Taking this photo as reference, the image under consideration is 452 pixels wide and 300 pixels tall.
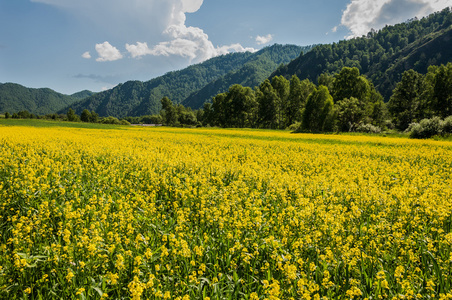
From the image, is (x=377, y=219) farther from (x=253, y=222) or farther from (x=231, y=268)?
(x=231, y=268)

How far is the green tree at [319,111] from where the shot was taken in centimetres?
5050

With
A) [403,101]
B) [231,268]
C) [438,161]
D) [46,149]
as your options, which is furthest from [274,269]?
[403,101]

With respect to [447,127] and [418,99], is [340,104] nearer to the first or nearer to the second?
[447,127]

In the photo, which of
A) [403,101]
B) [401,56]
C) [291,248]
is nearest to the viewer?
[291,248]

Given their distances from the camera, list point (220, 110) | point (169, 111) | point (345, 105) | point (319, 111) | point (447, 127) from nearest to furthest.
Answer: point (447, 127)
point (345, 105)
point (319, 111)
point (220, 110)
point (169, 111)

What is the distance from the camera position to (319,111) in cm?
5316

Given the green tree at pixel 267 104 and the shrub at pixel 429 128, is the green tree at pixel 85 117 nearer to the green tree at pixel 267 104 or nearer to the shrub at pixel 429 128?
the green tree at pixel 267 104

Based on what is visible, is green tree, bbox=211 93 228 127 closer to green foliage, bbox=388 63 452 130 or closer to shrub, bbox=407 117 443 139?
green foliage, bbox=388 63 452 130

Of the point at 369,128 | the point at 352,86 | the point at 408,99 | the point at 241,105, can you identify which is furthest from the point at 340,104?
the point at 241,105

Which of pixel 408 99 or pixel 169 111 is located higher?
pixel 408 99

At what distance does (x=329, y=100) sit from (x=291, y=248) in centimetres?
5211

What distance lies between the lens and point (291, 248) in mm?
4117

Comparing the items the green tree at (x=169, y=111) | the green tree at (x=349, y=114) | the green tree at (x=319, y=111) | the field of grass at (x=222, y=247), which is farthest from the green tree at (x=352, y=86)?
the green tree at (x=169, y=111)

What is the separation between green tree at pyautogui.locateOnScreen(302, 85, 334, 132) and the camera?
1988 inches
